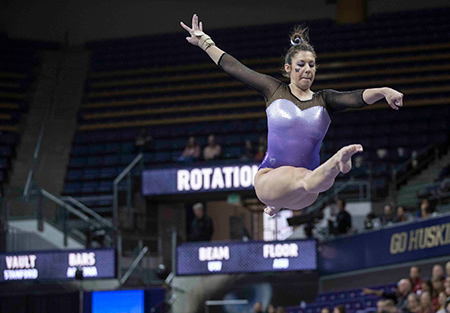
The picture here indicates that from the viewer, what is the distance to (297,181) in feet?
14.5

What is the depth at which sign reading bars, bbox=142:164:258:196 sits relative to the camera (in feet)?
39.9

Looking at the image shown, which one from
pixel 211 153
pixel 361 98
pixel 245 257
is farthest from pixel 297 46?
pixel 211 153

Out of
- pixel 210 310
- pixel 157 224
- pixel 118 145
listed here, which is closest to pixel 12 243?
pixel 157 224

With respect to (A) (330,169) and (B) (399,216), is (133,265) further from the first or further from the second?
(A) (330,169)

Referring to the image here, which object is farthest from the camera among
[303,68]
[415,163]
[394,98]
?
[415,163]

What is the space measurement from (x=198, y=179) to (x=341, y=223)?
270 centimetres

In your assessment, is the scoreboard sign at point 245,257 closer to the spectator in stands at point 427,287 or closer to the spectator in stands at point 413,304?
the spectator in stands at point 427,287

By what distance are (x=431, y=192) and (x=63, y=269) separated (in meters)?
6.68

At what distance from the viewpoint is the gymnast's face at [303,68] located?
4750 mm

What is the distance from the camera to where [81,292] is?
494 inches

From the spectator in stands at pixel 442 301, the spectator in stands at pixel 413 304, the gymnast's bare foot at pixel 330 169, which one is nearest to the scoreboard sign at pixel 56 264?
the spectator in stands at pixel 413 304

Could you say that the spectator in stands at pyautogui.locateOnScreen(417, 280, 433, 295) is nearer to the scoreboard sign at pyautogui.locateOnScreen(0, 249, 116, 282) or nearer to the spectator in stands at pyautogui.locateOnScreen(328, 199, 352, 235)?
the spectator in stands at pyautogui.locateOnScreen(328, 199, 352, 235)

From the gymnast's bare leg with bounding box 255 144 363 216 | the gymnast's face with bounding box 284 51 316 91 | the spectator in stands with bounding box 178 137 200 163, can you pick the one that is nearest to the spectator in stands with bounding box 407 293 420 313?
the gymnast's bare leg with bounding box 255 144 363 216

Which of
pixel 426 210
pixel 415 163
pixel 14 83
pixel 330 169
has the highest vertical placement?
pixel 14 83
